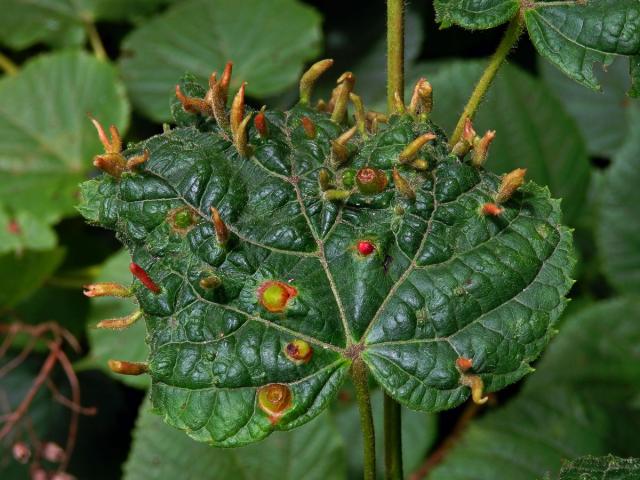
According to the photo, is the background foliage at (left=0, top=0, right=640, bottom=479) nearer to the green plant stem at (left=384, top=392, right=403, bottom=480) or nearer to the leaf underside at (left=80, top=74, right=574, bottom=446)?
the green plant stem at (left=384, top=392, right=403, bottom=480)

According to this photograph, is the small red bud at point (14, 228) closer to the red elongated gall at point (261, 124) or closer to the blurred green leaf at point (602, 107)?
the red elongated gall at point (261, 124)

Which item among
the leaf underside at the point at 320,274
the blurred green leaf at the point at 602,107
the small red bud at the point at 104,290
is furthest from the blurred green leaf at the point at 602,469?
the blurred green leaf at the point at 602,107

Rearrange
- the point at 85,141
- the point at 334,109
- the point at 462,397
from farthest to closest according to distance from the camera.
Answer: the point at 85,141
the point at 334,109
the point at 462,397

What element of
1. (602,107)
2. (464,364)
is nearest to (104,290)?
(464,364)

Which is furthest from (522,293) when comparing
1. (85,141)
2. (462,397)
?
(85,141)

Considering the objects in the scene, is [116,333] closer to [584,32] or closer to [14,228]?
[14,228]

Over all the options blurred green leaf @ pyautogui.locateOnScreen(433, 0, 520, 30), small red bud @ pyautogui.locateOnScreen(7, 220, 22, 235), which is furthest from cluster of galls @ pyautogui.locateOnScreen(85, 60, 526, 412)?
small red bud @ pyautogui.locateOnScreen(7, 220, 22, 235)

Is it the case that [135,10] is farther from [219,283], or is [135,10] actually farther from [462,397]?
[462,397]
